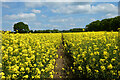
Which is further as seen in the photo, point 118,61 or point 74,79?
point 74,79

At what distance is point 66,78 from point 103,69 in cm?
195

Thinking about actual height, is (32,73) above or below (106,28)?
below

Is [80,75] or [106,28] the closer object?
[80,75]

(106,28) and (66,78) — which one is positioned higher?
(106,28)

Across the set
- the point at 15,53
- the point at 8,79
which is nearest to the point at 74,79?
Result: the point at 15,53

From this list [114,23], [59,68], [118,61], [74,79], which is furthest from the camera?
[114,23]

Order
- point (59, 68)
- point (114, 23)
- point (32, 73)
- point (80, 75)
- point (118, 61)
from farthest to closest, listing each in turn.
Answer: point (114, 23)
point (59, 68)
point (80, 75)
point (118, 61)
point (32, 73)

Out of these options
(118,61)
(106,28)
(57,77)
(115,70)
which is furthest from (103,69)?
(106,28)

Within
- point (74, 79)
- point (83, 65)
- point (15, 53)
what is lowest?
point (74, 79)

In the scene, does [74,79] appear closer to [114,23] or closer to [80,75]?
[80,75]

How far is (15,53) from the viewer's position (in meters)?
3.74

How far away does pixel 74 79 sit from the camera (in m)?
4.82

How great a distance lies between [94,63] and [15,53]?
257 centimetres

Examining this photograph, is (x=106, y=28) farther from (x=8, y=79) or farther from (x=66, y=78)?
(x=8, y=79)
